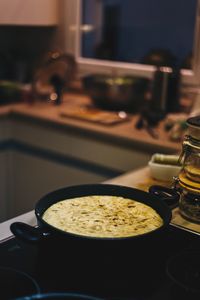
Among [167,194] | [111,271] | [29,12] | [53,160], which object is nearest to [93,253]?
[111,271]

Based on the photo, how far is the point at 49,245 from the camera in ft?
2.78

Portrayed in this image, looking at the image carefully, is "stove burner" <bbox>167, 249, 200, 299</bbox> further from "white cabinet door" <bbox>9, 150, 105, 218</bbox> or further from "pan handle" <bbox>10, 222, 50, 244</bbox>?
"white cabinet door" <bbox>9, 150, 105, 218</bbox>

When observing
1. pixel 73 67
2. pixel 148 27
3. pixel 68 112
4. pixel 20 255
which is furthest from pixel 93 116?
pixel 20 255

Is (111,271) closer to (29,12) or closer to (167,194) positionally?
(167,194)

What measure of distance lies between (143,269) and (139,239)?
0.06m

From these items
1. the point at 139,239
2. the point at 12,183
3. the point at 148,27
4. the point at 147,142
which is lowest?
the point at 12,183

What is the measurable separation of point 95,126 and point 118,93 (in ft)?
0.95

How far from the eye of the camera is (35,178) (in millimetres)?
2395

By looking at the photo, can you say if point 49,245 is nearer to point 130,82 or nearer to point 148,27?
point 130,82

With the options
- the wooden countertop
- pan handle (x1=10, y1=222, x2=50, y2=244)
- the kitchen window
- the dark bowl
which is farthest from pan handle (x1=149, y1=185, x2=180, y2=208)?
the kitchen window

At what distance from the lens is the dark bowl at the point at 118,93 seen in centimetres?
234

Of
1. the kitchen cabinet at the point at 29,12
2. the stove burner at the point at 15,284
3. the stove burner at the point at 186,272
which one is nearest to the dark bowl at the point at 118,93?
the kitchen cabinet at the point at 29,12

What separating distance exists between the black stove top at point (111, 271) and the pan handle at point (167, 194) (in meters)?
0.15

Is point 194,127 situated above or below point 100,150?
above
